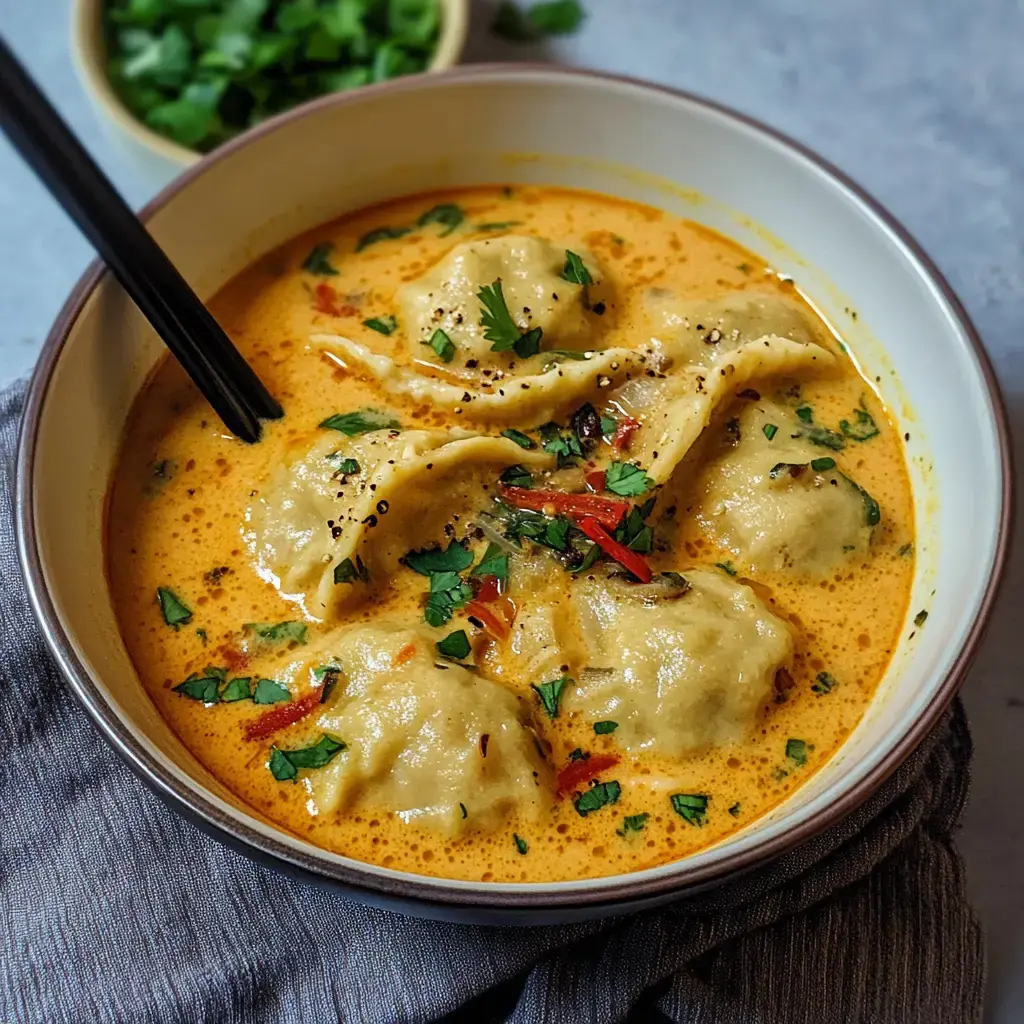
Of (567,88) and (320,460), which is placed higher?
(567,88)

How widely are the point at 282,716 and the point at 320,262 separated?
142 cm

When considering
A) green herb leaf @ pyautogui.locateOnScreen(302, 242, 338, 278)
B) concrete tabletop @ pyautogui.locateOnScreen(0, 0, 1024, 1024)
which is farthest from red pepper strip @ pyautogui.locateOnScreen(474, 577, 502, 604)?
concrete tabletop @ pyautogui.locateOnScreen(0, 0, 1024, 1024)

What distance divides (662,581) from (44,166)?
1644mm

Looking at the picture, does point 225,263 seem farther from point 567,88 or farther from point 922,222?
point 922,222

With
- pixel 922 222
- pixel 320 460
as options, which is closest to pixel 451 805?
pixel 320 460

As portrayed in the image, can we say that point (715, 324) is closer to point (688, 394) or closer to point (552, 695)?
point (688, 394)

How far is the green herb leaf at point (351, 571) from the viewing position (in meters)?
2.68

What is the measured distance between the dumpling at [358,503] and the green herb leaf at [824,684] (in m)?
0.84

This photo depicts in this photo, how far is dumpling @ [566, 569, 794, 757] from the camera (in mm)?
2566

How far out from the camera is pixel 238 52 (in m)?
3.91

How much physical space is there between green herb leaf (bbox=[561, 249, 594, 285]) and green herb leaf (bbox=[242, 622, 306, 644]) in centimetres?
119

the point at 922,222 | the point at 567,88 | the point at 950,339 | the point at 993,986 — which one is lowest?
the point at 993,986

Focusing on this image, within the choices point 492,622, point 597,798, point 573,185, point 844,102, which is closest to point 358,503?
point 492,622

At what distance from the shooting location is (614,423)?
299 cm
